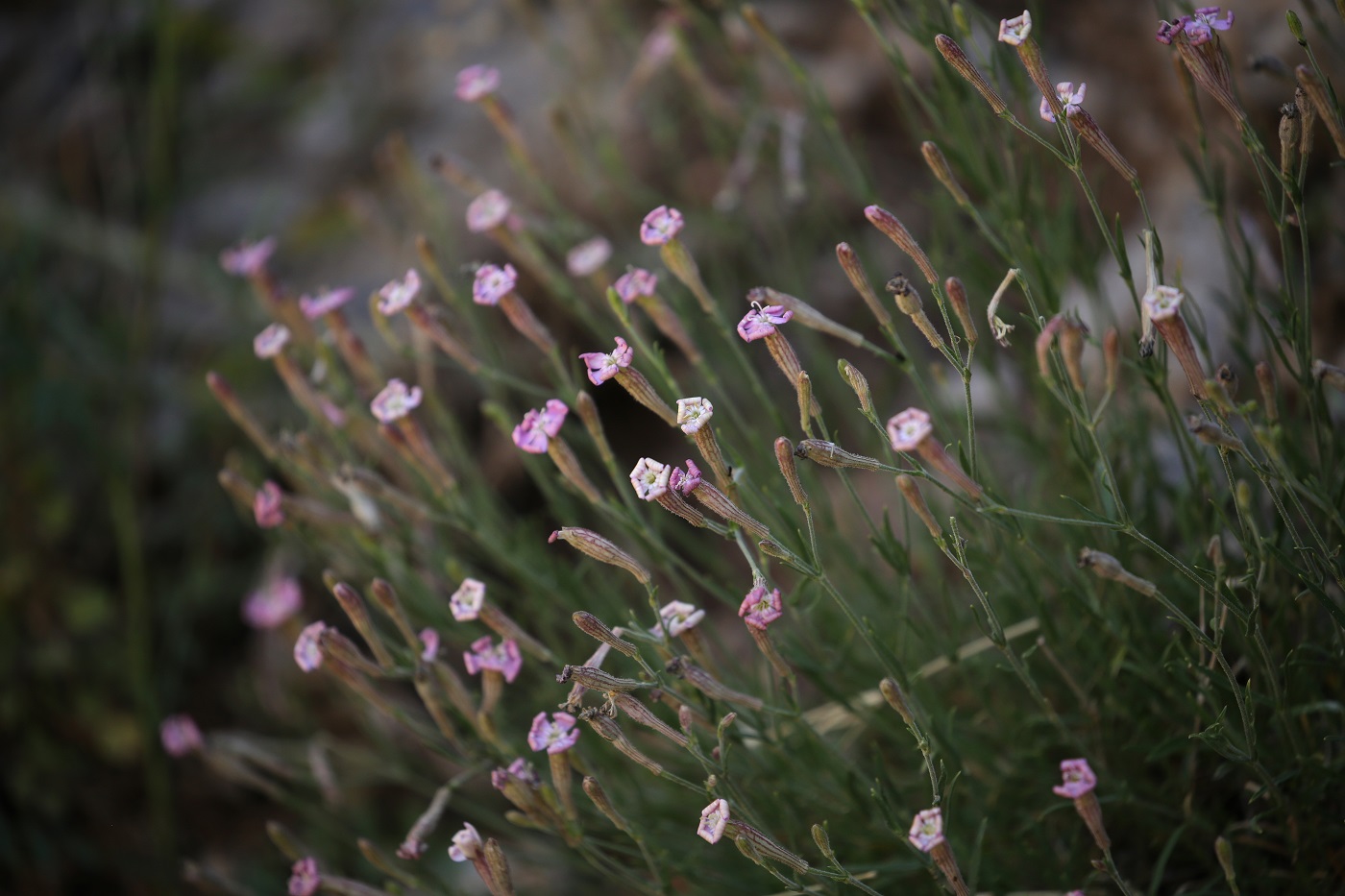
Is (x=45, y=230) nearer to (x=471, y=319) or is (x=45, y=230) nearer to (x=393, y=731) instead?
(x=393, y=731)

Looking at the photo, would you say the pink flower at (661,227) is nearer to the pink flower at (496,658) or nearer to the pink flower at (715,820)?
the pink flower at (496,658)

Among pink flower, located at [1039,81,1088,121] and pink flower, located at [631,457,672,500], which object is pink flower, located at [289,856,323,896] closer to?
pink flower, located at [631,457,672,500]

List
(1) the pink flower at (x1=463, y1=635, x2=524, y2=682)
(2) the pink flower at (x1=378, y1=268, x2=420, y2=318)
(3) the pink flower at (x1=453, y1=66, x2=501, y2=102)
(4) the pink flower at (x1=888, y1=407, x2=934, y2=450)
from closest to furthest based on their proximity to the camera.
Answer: (4) the pink flower at (x1=888, y1=407, x2=934, y2=450) < (1) the pink flower at (x1=463, y1=635, x2=524, y2=682) < (2) the pink flower at (x1=378, y1=268, x2=420, y2=318) < (3) the pink flower at (x1=453, y1=66, x2=501, y2=102)

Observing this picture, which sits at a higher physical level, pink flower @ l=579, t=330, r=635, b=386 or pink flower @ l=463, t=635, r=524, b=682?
pink flower @ l=579, t=330, r=635, b=386

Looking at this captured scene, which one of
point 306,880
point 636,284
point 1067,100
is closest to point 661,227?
point 636,284

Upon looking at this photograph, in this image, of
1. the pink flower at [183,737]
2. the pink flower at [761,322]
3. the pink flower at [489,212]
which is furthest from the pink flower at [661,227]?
the pink flower at [183,737]

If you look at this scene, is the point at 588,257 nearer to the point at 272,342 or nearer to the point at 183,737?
the point at 272,342

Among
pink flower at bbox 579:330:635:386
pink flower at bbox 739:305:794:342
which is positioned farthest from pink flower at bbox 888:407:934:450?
pink flower at bbox 579:330:635:386
